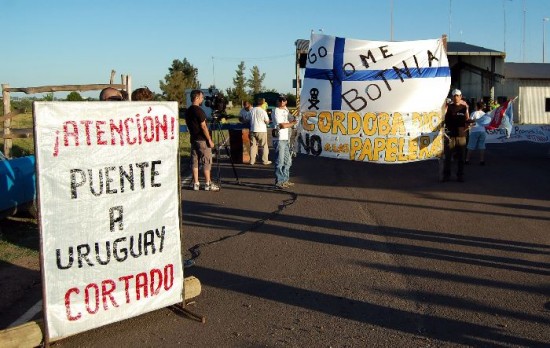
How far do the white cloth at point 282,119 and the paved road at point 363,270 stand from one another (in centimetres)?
121

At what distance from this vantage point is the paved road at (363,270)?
5.01 metres

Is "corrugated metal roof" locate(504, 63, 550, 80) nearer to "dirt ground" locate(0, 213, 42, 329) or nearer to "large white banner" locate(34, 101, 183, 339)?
"dirt ground" locate(0, 213, 42, 329)

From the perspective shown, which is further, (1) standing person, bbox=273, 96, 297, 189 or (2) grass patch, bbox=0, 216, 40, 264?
(1) standing person, bbox=273, 96, 297, 189

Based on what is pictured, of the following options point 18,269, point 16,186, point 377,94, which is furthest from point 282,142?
point 18,269

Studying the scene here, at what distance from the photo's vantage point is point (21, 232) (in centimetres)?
903

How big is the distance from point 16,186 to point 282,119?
575 cm

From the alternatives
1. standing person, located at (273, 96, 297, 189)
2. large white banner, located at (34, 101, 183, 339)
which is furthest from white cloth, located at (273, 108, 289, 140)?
large white banner, located at (34, 101, 183, 339)

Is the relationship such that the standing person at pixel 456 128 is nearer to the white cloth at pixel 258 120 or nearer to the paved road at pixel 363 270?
the paved road at pixel 363 270

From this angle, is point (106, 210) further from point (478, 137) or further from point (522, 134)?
point (522, 134)

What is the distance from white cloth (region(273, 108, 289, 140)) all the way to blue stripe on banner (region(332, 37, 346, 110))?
3.85 feet

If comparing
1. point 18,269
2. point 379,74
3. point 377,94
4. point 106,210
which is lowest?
A: point 18,269

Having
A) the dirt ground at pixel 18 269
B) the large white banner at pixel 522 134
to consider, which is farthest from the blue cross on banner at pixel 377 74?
the large white banner at pixel 522 134

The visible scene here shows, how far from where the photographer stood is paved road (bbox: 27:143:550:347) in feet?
16.4

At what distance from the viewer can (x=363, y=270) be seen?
6793 millimetres
